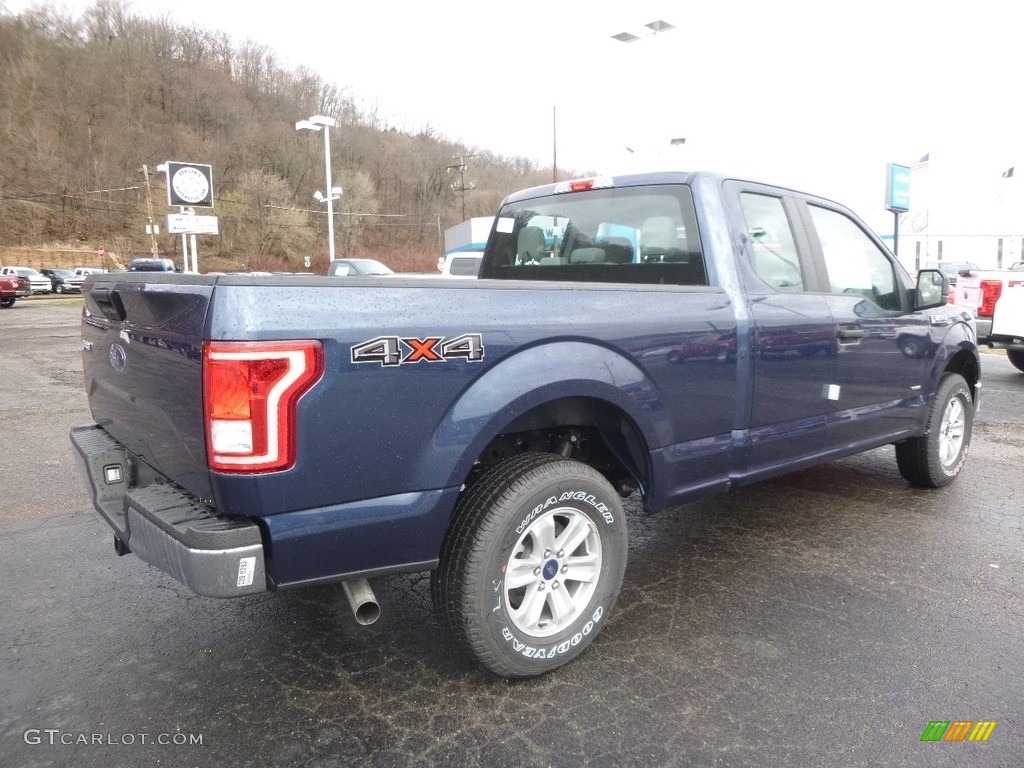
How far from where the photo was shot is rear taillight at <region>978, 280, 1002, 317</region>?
420 inches

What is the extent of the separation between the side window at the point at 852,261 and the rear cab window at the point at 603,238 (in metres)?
0.94

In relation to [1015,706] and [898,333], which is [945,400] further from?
[1015,706]

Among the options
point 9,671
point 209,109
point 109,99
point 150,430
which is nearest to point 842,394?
point 150,430

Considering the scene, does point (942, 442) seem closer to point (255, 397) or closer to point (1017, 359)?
point (255, 397)

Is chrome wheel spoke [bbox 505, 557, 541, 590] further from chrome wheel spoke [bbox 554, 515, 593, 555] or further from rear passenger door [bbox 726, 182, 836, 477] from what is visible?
rear passenger door [bbox 726, 182, 836, 477]

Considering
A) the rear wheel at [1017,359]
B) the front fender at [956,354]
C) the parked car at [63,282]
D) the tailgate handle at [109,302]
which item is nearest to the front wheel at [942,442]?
the front fender at [956,354]

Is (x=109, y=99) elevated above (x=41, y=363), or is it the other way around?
(x=109, y=99)

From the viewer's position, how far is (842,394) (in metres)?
3.76

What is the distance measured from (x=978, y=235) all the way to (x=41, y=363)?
36358mm

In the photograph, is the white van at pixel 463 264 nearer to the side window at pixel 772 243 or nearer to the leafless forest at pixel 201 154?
the side window at pixel 772 243

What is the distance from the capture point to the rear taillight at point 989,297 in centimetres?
1066

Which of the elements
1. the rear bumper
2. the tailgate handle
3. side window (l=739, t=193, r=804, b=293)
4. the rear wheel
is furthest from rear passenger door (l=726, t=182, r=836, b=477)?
the rear wheel

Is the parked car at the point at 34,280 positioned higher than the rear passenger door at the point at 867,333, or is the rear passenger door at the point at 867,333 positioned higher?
the parked car at the point at 34,280

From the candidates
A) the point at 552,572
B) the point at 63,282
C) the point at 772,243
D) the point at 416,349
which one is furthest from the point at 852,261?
the point at 63,282
